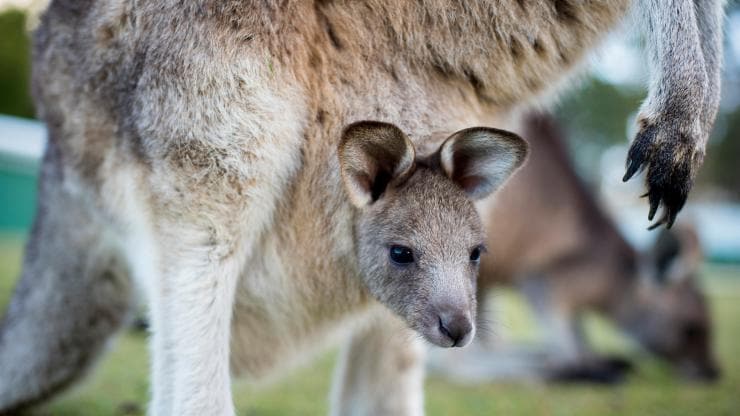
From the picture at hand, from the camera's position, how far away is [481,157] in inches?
77.9

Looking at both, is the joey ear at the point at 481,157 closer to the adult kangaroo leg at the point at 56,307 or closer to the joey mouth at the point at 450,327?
the joey mouth at the point at 450,327

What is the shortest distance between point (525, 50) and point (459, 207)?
1.45 ft

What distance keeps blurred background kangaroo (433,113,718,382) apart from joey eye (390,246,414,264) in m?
2.73

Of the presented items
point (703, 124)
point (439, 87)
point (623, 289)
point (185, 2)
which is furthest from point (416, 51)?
point (623, 289)

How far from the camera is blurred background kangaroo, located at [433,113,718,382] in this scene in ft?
15.5

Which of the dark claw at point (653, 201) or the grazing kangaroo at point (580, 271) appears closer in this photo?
the dark claw at point (653, 201)

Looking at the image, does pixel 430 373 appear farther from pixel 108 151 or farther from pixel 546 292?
pixel 108 151

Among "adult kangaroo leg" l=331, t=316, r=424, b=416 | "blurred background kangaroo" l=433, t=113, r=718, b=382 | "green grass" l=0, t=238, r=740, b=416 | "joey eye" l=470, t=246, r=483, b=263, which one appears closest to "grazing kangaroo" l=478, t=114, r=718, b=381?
"blurred background kangaroo" l=433, t=113, r=718, b=382

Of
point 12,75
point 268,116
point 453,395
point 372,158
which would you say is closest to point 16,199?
point 12,75

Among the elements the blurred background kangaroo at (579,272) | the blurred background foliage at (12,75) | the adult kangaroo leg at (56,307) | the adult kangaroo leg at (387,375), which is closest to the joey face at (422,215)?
the adult kangaroo leg at (387,375)

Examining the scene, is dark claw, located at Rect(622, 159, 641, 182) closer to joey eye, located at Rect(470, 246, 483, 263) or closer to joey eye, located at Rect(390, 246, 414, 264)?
joey eye, located at Rect(470, 246, 483, 263)

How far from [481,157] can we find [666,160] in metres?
0.42

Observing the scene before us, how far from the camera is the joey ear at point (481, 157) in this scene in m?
1.92

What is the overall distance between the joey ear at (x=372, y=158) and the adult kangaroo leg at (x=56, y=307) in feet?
3.04
